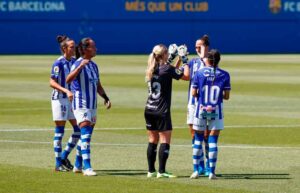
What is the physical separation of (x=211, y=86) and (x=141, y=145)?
487 cm

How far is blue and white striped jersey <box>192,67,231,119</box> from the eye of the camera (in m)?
16.2

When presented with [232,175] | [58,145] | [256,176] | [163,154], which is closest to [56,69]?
[58,145]

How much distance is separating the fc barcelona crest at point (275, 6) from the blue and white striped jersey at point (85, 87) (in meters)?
64.3

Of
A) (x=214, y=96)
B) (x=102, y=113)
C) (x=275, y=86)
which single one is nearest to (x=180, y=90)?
(x=275, y=86)

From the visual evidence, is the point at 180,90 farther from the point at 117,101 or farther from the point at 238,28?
the point at 238,28

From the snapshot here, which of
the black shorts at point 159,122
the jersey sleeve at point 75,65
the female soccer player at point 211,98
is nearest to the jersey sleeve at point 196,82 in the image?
the female soccer player at point 211,98

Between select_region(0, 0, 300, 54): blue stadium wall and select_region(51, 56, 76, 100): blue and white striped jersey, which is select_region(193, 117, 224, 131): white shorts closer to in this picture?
select_region(51, 56, 76, 100): blue and white striped jersey

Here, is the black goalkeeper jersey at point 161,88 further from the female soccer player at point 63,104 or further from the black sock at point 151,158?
the female soccer player at point 63,104

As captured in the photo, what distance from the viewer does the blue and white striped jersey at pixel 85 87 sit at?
1647 centimetres

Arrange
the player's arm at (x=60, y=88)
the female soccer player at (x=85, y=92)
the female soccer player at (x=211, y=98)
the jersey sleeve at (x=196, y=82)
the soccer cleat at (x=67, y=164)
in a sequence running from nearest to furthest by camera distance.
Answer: the female soccer player at (x=211, y=98), the jersey sleeve at (x=196, y=82), the female soccer player at (x=85, y=92), the player's arm at (x=60, y=88), the soccer cleat at (x=67, y=164)

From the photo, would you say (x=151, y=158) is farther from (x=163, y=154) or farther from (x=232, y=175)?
(x=232, y=175)

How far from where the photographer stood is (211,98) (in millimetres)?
16234

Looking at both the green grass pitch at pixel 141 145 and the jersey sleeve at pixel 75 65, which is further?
the jersey sleeve at pixel 75 65

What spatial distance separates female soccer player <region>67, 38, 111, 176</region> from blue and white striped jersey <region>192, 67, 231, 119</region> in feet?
5.46
